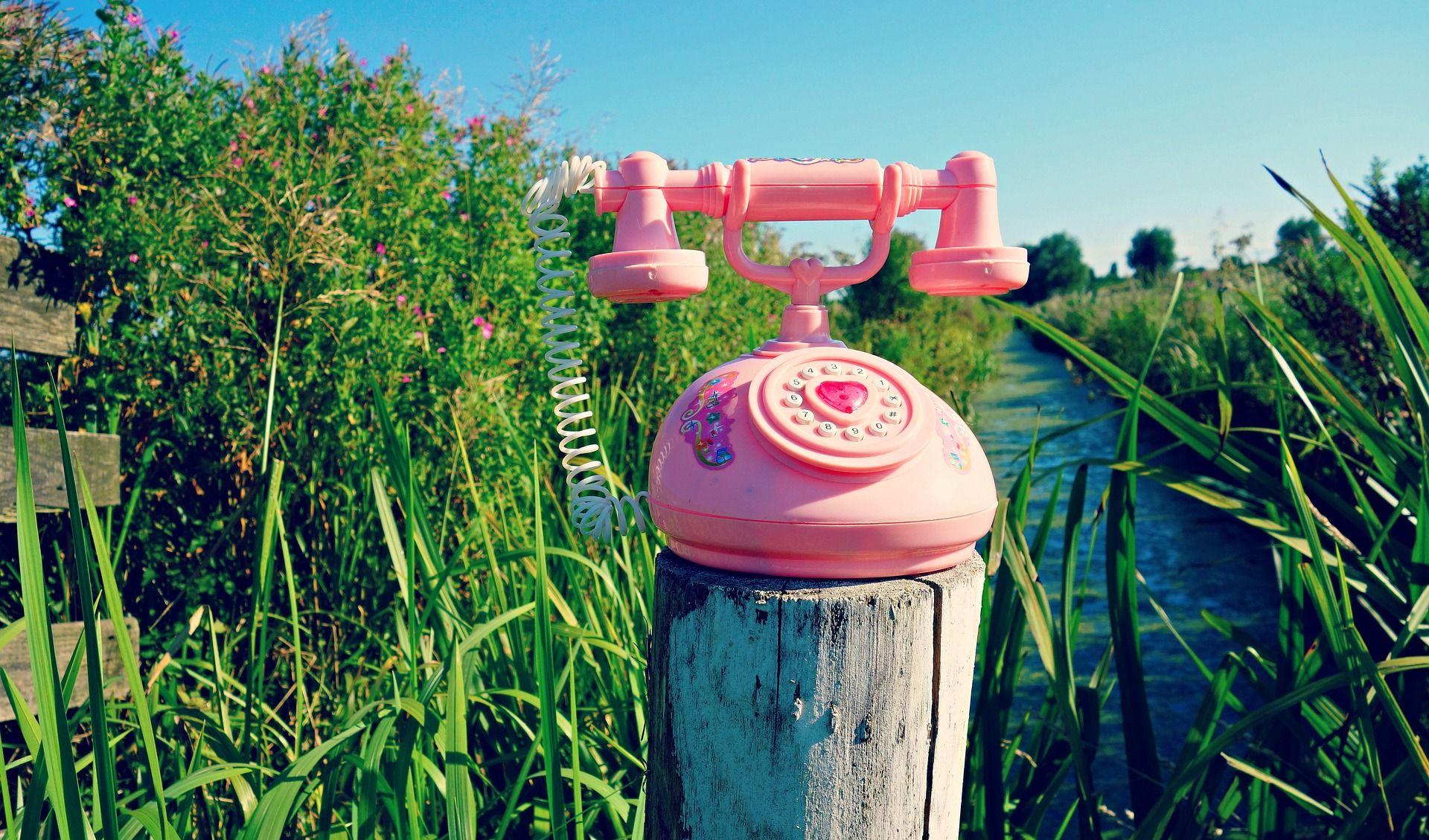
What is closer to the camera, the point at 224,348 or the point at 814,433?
the point at 814,433

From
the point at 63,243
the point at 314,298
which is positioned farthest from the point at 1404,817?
the point at 63,243

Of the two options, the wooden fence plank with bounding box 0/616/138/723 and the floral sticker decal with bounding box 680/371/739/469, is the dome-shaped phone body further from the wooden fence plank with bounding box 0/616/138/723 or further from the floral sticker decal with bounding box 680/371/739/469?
the wooden fence plank with bounding box 0/616/138/723

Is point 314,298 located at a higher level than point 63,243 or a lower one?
lower

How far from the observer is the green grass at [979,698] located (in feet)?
4.08

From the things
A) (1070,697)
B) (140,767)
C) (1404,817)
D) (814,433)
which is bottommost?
(1404,817)

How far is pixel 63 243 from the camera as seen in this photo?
7.01 feet

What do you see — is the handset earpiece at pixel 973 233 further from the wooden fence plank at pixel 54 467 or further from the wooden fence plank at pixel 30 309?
the wooden fence plank at pixel 30 309

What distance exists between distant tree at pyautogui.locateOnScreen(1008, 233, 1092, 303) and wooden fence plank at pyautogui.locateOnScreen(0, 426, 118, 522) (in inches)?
1655

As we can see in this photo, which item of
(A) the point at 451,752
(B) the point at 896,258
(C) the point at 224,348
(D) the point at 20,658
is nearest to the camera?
(A) the point at 451,752

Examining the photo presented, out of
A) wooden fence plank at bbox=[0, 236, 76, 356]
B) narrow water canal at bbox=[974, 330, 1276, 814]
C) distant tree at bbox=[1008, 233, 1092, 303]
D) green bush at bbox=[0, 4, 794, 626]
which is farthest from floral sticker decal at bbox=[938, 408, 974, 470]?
distant tree at bbox=[1008, 233, 1092, 303]

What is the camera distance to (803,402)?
102 centimetres

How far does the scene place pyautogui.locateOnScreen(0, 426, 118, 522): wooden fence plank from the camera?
1.83 m

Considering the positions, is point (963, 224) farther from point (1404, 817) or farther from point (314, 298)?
point (314, 298)

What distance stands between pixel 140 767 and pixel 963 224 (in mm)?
1583
